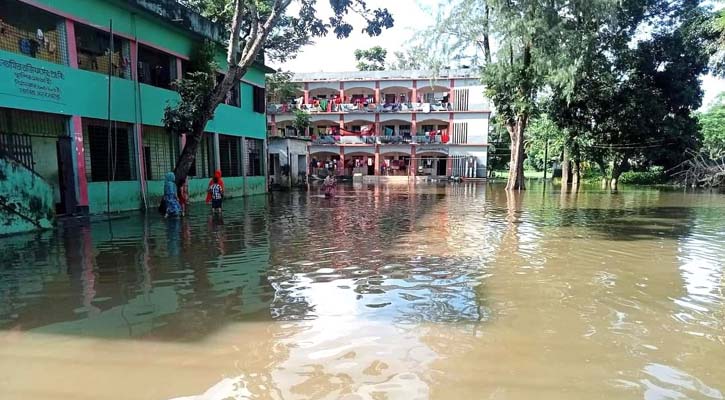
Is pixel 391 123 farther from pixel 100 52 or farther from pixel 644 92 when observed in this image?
pixel 100 52

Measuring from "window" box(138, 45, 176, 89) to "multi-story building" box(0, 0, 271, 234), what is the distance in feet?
0.12

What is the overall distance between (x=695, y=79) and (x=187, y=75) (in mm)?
31923

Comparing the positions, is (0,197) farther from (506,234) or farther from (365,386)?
(506,234)

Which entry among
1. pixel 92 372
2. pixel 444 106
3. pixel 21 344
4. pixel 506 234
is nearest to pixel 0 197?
pixel 21 344

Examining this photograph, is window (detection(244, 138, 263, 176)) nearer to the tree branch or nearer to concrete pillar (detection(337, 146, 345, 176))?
the tree branch

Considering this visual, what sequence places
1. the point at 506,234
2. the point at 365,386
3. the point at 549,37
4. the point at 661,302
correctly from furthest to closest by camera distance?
the point at 549,37, the point at 506,234, the point at 661,302, the point at 365,386

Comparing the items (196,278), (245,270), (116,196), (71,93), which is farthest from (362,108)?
(196,278)

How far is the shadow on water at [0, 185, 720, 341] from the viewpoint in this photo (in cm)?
518

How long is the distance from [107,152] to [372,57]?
47.5 metres

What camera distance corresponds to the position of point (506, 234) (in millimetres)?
11008

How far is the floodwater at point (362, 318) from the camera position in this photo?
3678 millimetres

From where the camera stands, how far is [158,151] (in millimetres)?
17609

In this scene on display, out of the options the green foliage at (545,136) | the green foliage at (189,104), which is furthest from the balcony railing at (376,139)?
the green foliage at (189,104)

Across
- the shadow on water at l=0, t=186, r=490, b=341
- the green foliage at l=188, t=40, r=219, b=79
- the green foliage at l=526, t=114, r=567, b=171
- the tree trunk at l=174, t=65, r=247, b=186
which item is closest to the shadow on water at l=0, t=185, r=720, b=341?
the shadow on water at l=0, t=186, r=490, b=341
